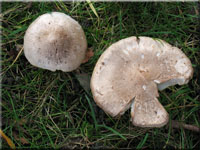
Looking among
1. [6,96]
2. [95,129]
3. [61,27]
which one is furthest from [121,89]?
[6,96]

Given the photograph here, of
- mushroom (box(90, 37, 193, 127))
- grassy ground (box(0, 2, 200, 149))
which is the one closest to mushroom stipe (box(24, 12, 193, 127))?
mushroom (box(90, 37, 193, 127))

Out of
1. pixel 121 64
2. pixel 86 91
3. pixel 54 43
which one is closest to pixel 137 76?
pixel 121 64

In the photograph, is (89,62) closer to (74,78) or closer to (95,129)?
(74,78)

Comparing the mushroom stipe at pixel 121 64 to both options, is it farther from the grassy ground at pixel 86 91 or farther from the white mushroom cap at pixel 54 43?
the grassy ground at pixel 86 91

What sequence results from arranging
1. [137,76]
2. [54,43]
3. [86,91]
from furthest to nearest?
[86,91]
[54,43]
[137,76]

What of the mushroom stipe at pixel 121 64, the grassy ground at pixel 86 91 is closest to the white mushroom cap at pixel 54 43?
the mushroom stipe at pixel 121 64

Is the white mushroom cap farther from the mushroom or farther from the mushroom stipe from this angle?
the mushroom

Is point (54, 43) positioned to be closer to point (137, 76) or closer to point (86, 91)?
point (86, 91)
